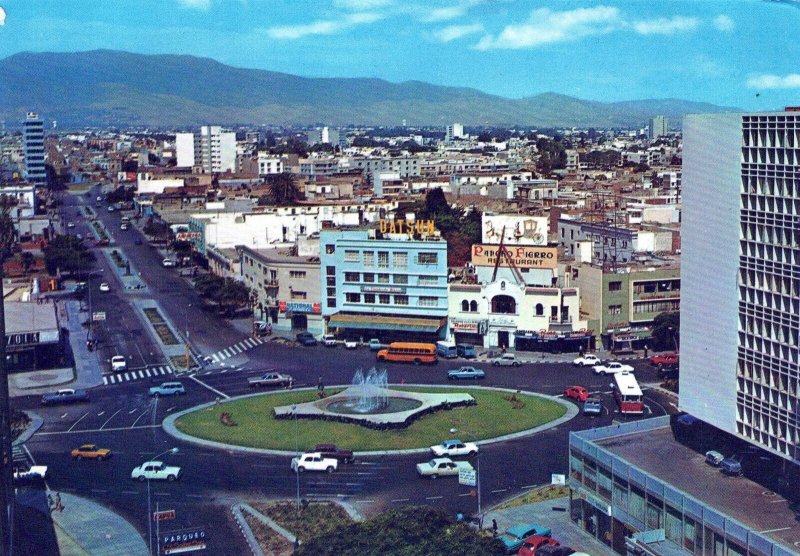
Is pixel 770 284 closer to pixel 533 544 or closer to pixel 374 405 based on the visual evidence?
pixel 533 544

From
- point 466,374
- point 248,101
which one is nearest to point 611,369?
point 466,374

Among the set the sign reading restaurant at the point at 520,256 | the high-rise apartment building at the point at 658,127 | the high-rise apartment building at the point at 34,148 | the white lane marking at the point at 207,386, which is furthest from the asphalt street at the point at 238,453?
Result: the high-rise apartment building at the point at 658,127

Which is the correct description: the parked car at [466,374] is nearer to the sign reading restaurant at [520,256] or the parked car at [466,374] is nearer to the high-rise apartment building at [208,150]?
the sign reading restaurant at [520,256]

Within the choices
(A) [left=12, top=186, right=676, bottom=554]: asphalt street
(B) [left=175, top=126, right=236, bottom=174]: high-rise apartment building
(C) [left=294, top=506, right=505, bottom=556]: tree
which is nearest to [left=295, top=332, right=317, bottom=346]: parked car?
(A) [left=12, top=186, right=676, bottom=554]: asphalt street

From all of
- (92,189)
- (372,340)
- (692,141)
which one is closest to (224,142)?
(92,189)

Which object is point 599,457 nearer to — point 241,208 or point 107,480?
point 107,480
